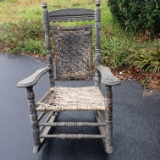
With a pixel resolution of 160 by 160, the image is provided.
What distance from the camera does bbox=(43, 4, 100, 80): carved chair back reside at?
8.89ft

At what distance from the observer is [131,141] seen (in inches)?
97.8

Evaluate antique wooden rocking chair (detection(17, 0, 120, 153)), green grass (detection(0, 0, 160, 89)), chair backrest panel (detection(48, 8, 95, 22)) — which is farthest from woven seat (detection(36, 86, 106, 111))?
green grass (detection(0, 0, 160, 89))

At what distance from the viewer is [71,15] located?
8.96 ft

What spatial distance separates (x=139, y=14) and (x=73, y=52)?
2245 mm

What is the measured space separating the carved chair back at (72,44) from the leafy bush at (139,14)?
196 centimetres

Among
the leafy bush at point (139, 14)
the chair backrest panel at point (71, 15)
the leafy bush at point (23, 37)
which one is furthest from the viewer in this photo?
the leafy bush at point (23, 37)

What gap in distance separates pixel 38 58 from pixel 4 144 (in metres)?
2.62

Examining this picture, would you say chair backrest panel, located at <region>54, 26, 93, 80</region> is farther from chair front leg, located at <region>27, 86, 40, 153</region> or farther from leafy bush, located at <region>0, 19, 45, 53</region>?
leafy bush, located at <region>0, 19, 45, 53</region>

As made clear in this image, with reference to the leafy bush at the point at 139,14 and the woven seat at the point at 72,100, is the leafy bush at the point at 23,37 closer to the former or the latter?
the leafy bush at the point at 139,14

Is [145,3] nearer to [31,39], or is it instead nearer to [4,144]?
[31,39]

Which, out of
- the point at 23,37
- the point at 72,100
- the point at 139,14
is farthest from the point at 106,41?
the point at 72,100

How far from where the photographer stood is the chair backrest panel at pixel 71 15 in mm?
2703

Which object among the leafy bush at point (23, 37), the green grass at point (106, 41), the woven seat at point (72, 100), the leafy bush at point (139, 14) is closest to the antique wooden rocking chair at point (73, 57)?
the woven seat at point (72, 100)

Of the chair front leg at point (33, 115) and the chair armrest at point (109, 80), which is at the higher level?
the chair armrest at point (109, 80)
